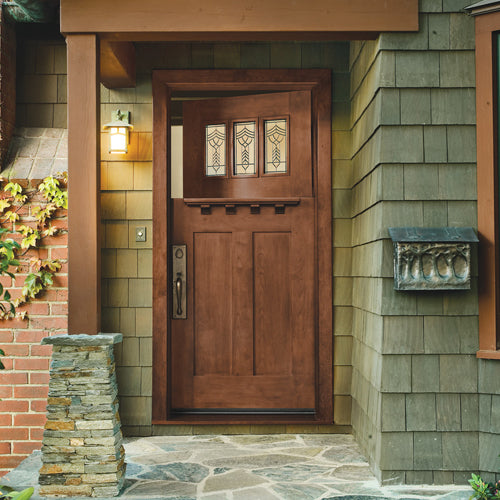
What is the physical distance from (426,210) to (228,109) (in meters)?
1.66

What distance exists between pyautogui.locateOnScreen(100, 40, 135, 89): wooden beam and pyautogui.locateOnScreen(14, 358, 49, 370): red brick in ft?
6.00

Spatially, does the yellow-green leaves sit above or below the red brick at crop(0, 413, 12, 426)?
above

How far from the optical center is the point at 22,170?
143 inches

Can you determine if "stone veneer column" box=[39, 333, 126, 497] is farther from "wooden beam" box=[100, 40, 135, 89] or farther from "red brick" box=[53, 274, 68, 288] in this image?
"wooden beam" box=[100, 40, 135, 89]

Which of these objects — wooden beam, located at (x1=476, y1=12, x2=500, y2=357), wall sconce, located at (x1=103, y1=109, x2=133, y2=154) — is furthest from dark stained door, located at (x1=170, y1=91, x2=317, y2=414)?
wooden beam, located at (x1=476, y1=12, x2=500, y2=357)

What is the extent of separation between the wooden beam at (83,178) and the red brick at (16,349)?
1.02 meters

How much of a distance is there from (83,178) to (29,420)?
5.73 feet

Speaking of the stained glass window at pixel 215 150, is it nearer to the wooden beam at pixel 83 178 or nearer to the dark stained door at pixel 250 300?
the dark stained door at pixel 250 300

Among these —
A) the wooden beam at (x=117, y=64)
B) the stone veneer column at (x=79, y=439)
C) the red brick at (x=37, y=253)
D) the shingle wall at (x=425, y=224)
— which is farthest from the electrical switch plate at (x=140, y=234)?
the shingle wall at (x=425, y=224)

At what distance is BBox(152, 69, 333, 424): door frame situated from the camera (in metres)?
3.63

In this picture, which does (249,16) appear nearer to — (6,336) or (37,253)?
(37,253)

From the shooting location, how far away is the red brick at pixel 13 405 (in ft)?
11.8

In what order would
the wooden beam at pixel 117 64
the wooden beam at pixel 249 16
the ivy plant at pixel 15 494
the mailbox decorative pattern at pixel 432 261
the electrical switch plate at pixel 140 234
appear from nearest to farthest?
1. the ivy plant at pixel 15 494
2. the mailbox decorative pattern at pixel 432 261
3. the wooden beam at pixel 249 16
4. the wooden beam at pixel 117 64
5. the electrical switch plate at pixel 140 234

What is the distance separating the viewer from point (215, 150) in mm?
3879
